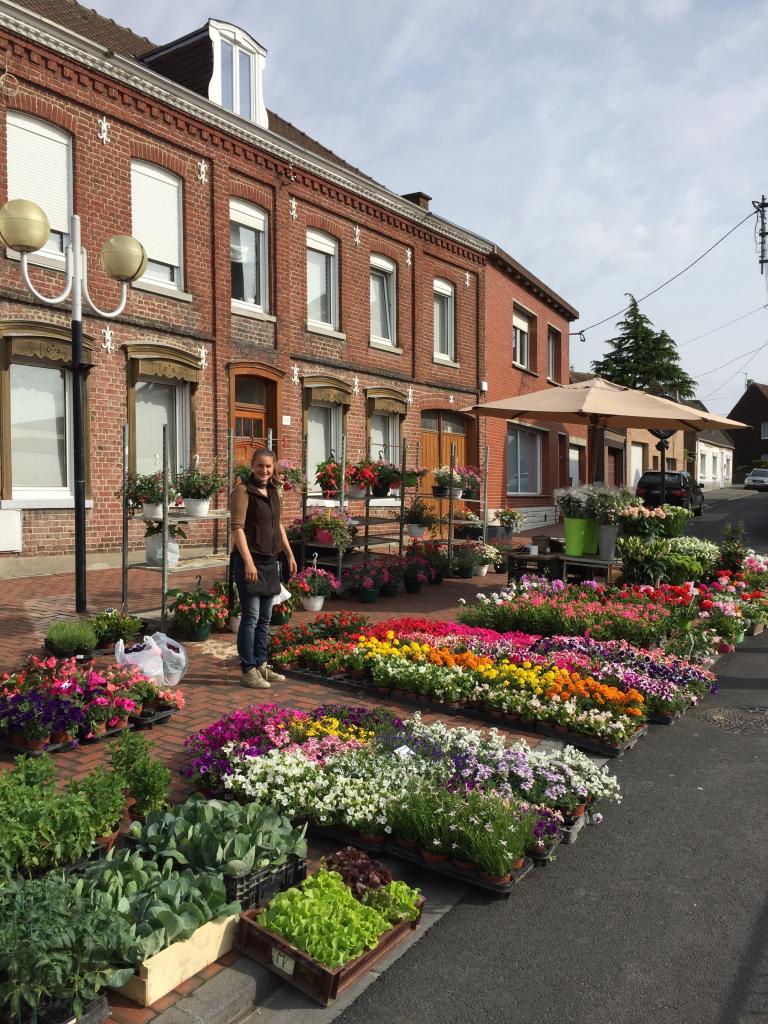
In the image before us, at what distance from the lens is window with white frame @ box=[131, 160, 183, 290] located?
13727 millimetres

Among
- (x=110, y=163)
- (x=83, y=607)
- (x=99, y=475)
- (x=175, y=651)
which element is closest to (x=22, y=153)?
(x=110, y=163)

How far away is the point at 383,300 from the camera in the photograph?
63.7 feet

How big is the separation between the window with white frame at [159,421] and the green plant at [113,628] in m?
6.06

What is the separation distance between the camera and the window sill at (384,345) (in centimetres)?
1852

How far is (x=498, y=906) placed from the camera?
361 centimetres

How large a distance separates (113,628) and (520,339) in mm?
20160

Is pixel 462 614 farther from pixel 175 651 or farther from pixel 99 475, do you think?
pixel 99 475

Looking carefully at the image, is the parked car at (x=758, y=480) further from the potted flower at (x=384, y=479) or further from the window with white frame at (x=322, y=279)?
the potted flower at (x=384, y=479)

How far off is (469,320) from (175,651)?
1690 cm

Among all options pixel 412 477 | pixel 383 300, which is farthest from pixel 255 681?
pixel 383 300

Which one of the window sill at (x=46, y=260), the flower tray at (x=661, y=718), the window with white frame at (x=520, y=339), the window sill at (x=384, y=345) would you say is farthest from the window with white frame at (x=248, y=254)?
the flower tray at (x=661, y=718)

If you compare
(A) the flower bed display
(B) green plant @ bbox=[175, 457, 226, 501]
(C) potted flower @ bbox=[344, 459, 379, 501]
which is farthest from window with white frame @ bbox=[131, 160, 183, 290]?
(A) the flower bed display

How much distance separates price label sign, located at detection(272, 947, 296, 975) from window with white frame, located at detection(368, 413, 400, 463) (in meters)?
15.8

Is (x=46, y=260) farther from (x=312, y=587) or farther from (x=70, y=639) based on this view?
(x=70, y=639)
